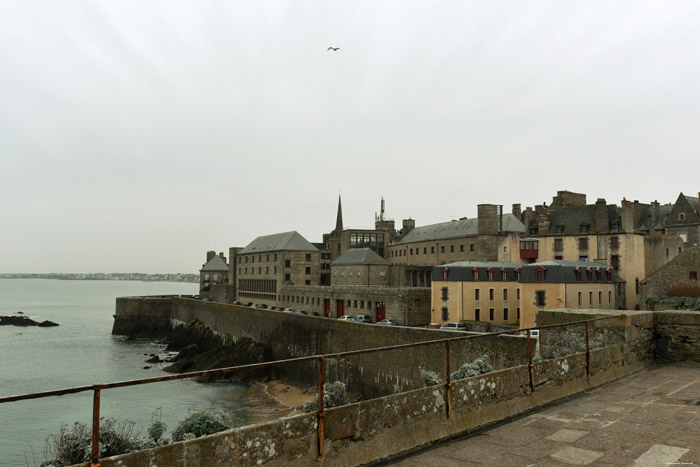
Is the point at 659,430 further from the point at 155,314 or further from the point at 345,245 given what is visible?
the point at 155,314

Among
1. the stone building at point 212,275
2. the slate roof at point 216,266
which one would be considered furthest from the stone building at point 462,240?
the slate roof at point 216,266

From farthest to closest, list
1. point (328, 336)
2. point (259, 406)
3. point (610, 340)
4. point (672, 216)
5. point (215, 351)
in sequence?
point (672, 216)
point (215, 351)
point (328, 336)
point (259, 406)
point (610, 340)

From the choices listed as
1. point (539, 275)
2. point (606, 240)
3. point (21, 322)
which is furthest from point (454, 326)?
point (21, 322)

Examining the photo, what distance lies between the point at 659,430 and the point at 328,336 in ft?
104

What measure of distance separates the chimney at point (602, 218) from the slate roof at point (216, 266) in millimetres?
74951

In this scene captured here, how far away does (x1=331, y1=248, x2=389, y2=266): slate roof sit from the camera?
201 ft

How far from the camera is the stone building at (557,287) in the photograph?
124 feet

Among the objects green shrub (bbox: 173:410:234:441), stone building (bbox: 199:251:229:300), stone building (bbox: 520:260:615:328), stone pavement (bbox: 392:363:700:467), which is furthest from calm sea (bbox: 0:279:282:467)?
stone building (bbox: 199:251:229:300)

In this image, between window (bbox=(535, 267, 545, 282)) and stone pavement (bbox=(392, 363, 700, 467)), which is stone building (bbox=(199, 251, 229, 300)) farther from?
stone pavement (bbox=(392, 363, 700, 467))

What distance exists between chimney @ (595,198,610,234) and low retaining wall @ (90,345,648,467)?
47.1m

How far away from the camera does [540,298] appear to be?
Answer: 1524 inches

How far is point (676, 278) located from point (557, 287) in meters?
13.9

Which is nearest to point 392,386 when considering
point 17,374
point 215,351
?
point 215,351

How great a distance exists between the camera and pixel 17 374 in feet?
145
